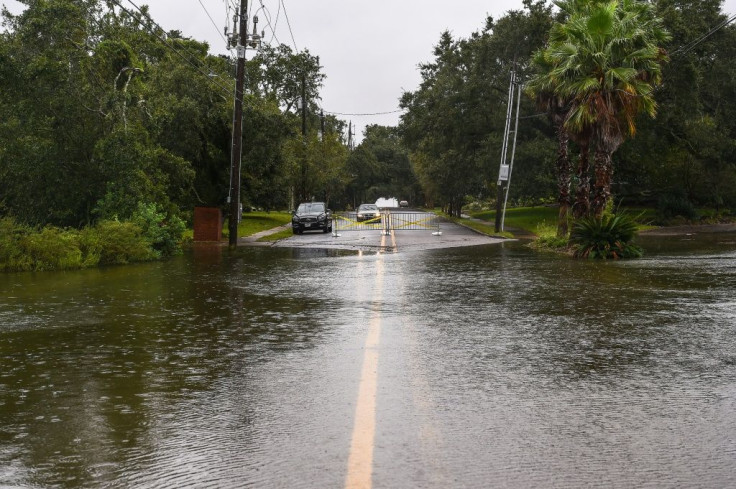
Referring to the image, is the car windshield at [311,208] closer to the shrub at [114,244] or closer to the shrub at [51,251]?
the shrub at [114,244]

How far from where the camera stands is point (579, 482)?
4.66 m

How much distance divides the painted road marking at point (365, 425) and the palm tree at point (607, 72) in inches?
725

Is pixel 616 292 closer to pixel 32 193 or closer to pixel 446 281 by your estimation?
pixel 446 281

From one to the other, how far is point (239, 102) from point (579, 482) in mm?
28489

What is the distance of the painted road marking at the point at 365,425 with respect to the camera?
4773mm

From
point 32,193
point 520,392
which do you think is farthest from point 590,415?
point 32,193

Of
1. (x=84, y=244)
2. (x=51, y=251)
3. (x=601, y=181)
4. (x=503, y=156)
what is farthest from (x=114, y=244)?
(x=503, y=156)

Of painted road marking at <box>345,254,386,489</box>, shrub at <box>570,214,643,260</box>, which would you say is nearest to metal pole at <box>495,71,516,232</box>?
shrub at <box>570,214,643,260</box>

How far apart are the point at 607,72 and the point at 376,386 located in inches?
828

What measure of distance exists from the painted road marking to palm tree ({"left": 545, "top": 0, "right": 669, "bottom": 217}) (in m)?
18.4

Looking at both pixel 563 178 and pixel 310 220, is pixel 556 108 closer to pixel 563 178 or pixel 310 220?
pixel 563 178

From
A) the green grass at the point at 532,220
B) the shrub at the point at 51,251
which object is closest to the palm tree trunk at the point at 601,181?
the shrub at the point at 51,251

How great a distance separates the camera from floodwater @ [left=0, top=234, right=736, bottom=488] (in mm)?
4969

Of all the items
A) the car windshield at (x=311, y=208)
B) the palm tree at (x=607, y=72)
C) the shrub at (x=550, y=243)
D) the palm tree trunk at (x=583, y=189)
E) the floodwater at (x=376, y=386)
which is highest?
the palm tree at (x=607, y=72)
